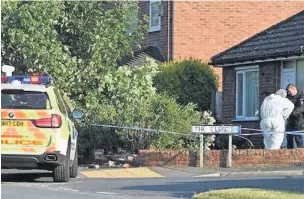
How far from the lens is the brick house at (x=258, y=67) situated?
949 inches

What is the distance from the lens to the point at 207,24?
28844 millimetres

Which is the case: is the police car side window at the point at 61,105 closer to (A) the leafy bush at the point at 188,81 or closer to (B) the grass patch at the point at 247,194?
(B) the grass patch at the point at 247,194

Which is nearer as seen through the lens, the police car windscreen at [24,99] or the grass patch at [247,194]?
the grass patch at [247,194]

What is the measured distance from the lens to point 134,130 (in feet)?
68.3

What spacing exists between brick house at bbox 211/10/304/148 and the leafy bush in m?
0.49

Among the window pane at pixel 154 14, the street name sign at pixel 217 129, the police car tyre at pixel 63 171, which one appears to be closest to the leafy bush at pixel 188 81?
the window pane at pixel 154 14

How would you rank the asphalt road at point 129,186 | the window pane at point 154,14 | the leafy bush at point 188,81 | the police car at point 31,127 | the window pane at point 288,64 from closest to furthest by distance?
the asphalt road at point 129,186
the police car at point 31,127
the window pane at point 288,64
the leafy bush at point 188,81
the window pane at point 154,14

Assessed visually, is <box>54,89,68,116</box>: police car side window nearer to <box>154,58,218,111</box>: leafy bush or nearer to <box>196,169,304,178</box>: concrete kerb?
<box>196,169,304,178</box>: concrete kerb

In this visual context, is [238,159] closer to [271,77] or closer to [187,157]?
[187,157]

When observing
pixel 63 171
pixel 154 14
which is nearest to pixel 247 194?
pixel 63 171

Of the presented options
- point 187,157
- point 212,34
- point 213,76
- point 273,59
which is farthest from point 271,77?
point 187,157

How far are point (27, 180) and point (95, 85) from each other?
699 cm

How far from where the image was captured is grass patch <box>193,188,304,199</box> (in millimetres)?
12695

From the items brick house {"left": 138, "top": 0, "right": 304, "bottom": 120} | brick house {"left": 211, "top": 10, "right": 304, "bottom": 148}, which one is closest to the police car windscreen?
brick house {"left": 211, "top": 10, "right": 304, "bottom": 148}
